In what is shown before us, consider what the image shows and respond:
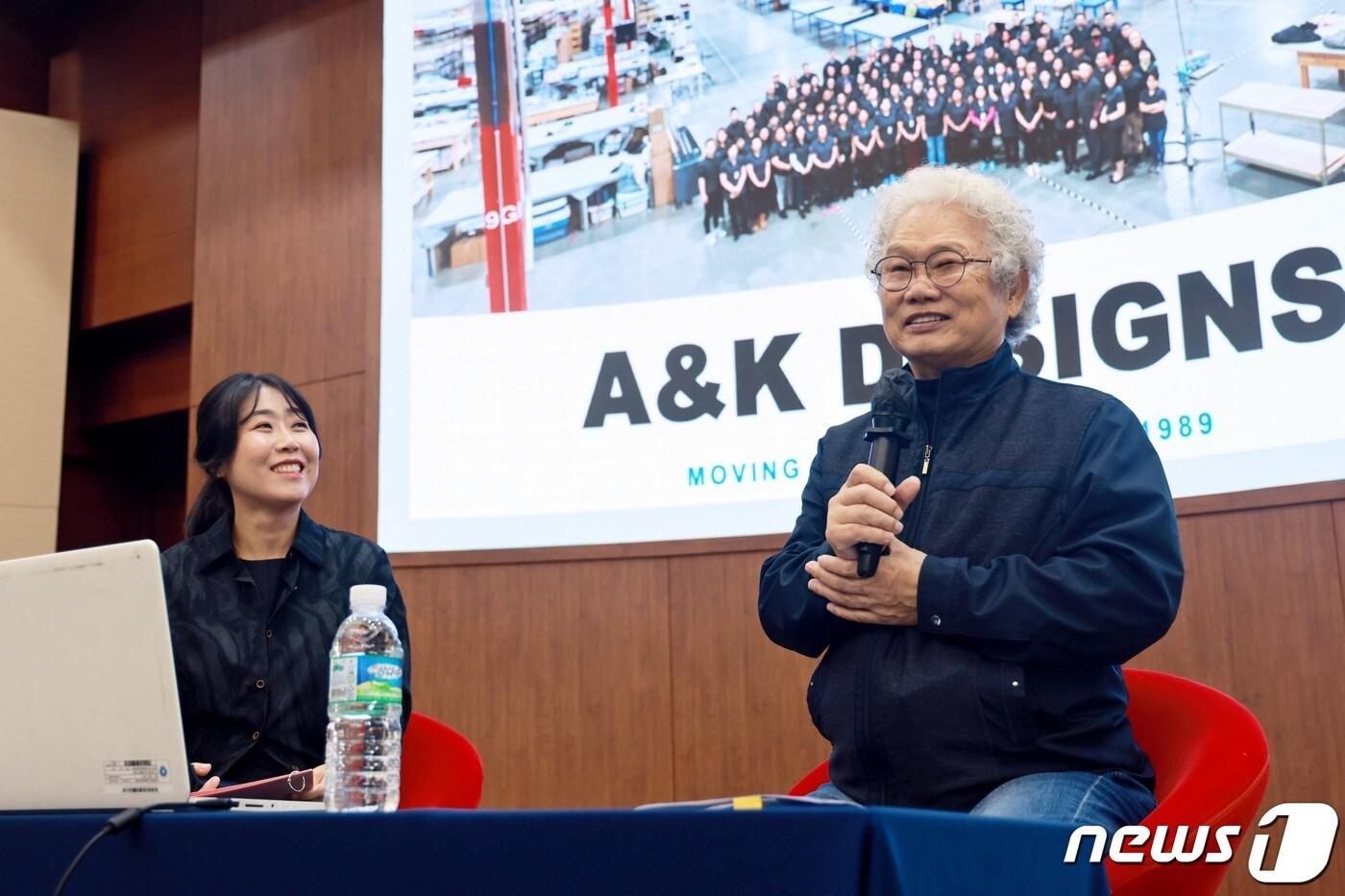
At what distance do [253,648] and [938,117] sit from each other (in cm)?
227

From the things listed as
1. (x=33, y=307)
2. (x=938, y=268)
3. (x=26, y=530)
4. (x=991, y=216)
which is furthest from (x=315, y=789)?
(x=33, y=307)

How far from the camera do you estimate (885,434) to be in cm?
166

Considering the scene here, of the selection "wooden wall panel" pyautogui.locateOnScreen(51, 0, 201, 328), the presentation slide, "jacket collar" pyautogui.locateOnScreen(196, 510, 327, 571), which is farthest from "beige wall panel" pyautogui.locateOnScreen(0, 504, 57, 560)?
"jacket collar" pyautogui.locateOnScreen(196, 510, 327, 571)

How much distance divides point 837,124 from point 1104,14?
747 millimetres

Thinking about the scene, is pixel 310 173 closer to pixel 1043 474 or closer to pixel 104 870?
pixel 1043 474

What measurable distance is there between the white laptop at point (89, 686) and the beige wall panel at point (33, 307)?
155 inches

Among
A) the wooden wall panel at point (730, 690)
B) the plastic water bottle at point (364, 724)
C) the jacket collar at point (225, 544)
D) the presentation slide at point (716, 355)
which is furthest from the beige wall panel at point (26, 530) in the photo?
the plastic water bottle at point (364, 724)

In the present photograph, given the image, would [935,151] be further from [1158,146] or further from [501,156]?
[501,156]

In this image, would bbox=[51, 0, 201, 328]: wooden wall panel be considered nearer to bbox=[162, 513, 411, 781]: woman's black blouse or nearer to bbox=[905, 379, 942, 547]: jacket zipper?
bbox=[162, 513, 411, 781]: woman's black blouse

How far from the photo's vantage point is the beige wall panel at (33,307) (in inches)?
193

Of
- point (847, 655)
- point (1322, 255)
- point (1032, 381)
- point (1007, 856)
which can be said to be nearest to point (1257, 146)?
point (1322, 255)

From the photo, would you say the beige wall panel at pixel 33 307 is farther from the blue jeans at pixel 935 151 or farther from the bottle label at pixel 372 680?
the bottle label at pixel 372 680

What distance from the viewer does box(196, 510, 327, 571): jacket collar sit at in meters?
2.33

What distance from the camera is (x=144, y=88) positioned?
5.30m
